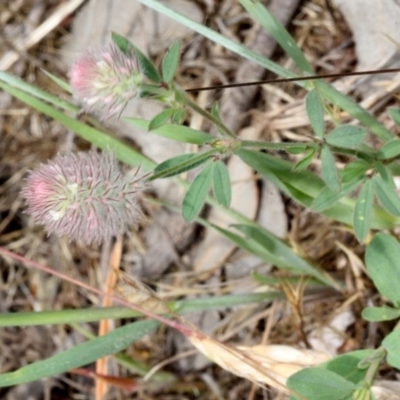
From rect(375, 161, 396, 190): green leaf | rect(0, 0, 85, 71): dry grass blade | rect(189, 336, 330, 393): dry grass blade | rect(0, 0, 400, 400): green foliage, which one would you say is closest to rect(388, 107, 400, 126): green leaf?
rect(0, 0, 400, 400): green foliage

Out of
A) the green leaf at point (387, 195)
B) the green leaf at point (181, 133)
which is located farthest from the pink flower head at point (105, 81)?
the green leaf at point (387, 195)

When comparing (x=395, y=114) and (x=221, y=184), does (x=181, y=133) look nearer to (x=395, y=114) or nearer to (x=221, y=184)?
(x=221, y=184)

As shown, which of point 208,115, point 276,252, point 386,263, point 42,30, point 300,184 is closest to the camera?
point 208,115

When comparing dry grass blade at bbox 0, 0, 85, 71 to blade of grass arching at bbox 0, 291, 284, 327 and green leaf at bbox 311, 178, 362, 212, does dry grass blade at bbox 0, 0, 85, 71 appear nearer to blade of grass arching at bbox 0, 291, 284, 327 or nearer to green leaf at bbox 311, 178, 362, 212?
blade of grass arching at bbox 0, 291, 284, 327

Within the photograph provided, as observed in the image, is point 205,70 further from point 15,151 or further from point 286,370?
point 286,370

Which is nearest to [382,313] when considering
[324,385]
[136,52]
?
[324,385]
